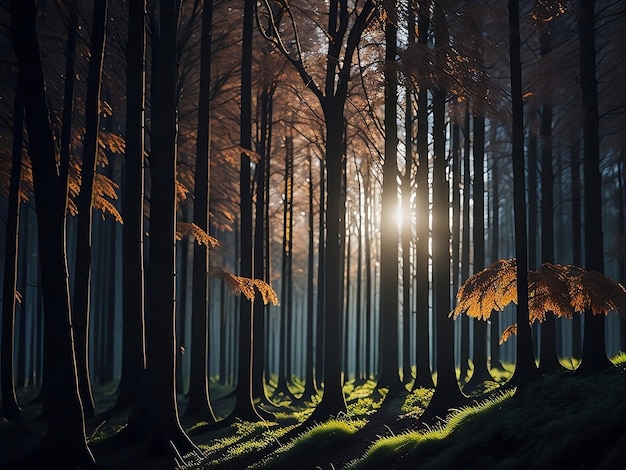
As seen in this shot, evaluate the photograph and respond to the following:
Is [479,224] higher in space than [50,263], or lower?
higher

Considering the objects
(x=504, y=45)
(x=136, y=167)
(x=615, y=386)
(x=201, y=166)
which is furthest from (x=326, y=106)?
(x=615, y=386)

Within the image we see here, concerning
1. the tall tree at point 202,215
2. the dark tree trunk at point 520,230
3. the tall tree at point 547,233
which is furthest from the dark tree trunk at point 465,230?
the dark tree trunk at point 520,230

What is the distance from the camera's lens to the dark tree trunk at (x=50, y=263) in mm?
10680

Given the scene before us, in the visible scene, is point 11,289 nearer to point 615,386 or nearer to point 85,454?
point 85,454

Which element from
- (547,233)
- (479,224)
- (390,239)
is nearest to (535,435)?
(547,233)

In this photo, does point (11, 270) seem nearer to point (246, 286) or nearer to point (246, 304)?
Result: point (246, 304)

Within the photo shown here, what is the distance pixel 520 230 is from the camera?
440 inches

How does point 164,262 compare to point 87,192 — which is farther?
point 87,192

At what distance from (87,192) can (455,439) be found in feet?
31.1

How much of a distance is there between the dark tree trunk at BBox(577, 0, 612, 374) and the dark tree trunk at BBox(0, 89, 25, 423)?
11.3 meters

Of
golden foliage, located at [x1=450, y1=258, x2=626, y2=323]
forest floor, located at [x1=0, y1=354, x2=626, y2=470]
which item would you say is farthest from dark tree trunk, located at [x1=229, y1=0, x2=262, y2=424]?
golden foliage, located at [x1=450, y1=258, x2=626, y2=323]

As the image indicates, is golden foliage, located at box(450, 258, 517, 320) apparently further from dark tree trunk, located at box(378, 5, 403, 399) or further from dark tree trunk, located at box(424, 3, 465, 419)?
dark tree trunk, located at box(378, 5, 403, 399)

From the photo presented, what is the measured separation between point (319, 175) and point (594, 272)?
1646 cm

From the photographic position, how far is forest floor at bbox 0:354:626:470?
22.4 ft
